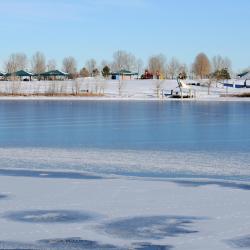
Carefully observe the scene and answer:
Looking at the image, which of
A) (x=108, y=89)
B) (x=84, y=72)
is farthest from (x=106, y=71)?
(x=108, y=89)

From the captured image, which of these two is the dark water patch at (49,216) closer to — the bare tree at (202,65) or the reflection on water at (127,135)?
the reflection on water at (127,135)

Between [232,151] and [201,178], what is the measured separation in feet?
11.5

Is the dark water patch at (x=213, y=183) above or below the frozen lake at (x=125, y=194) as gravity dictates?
above

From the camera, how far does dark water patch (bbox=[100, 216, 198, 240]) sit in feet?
18.4

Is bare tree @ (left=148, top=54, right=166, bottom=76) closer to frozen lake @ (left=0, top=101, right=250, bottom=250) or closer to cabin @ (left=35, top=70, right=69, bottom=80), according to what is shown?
cabin @ (left=35, top=70, right=69, bottom=80)

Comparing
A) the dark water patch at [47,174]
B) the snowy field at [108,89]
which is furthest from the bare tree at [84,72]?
the dark water patch at [47,174]

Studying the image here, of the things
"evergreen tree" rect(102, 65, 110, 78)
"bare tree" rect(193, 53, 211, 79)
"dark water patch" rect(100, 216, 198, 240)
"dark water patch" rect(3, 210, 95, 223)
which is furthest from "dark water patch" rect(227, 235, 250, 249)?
"bare tree" rect(193, 53, 211, 79)

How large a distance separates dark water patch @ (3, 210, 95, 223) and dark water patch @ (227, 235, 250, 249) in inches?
64.1

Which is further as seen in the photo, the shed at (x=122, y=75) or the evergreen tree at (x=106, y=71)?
the evergreen tree at (x=106, y=71)

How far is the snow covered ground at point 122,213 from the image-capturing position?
5.38 m

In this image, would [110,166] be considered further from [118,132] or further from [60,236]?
[118,132]

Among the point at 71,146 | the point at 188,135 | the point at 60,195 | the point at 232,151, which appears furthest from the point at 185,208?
the point at 188,135

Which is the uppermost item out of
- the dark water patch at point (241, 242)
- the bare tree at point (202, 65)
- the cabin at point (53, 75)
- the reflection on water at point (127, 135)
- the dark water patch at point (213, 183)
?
the bare tree at point (202, 65)

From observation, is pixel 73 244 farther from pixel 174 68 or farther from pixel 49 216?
pixel 174 68
